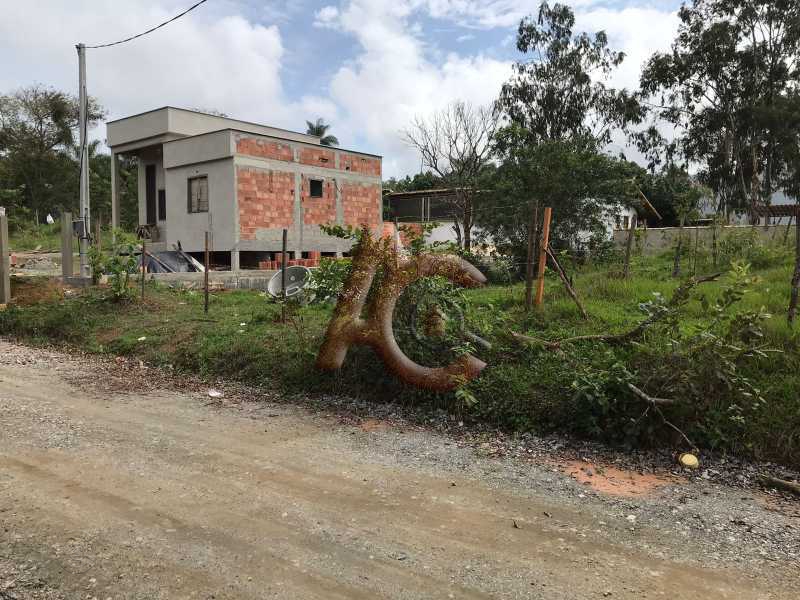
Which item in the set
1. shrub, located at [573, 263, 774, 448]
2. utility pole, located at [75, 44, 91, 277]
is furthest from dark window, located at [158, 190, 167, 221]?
shrub, located at [573, 263, 774, 448]

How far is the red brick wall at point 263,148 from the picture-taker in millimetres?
20783

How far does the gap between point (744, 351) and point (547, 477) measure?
188 cm

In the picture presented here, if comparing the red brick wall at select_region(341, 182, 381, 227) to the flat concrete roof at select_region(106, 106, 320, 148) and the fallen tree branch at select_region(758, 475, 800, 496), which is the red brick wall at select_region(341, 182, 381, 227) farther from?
the fallen tree branch at select_region(758, 475, 800, 496)

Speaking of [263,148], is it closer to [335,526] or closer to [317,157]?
[317,157]

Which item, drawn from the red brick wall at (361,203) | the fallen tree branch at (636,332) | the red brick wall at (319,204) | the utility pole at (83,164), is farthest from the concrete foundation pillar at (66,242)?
the fallen tree branch at (636,332)

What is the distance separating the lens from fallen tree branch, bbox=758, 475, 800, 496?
12.8ft

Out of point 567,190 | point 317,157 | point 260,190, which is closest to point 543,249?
point 567,190

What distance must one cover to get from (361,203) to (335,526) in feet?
73.1

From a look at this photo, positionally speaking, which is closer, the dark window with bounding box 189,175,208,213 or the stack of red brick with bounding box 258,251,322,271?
the stack of red brick with bounding box 258,251,322,271

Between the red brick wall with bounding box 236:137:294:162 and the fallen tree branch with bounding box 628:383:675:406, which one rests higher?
the red brick wall with bounding box 236:137:294:162

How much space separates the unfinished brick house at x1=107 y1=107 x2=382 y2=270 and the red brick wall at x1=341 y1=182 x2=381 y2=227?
1.6 inches

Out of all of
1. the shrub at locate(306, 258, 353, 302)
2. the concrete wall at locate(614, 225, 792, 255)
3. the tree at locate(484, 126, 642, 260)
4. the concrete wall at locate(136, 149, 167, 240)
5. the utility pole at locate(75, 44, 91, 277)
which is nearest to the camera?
the shrub at locate(306, 258, 353, 302)

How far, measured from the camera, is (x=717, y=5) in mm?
26047

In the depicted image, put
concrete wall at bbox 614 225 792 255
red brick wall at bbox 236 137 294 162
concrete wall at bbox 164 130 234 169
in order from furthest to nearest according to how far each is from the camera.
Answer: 1. red brick wall at bbox 236 137 294 162
2. concrete wall at bbox 164 130 234 169
3. concrete wall at bbox 614 225 792 255
